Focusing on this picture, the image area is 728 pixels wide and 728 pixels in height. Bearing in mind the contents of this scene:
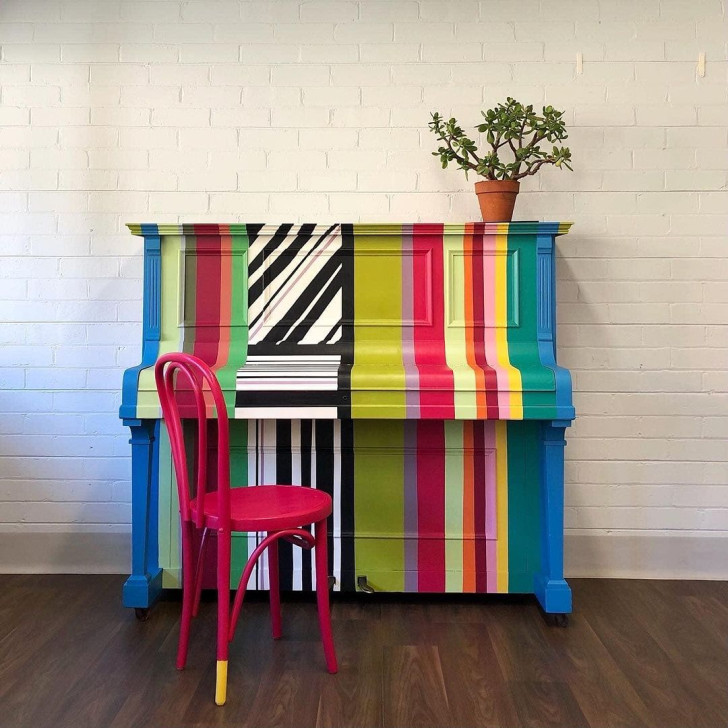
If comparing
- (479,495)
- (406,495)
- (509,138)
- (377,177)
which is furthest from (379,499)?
(509,138)

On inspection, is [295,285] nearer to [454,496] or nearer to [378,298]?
[378,298]

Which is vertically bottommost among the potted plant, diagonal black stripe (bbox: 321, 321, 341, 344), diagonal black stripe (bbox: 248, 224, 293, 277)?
diagonal black stripe (bbox: 321, 321, 341, 344)

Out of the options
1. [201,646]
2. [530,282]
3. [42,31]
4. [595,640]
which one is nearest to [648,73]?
[530,282]

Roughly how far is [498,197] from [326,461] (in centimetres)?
114

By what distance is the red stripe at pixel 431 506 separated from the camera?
283 cm

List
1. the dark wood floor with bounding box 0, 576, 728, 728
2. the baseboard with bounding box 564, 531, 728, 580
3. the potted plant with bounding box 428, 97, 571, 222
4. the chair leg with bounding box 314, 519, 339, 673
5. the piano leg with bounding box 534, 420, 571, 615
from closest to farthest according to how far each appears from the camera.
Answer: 1. the dark wood floor with bounding box 0, 576, 728, 728
2. the chair leg with bounding box 314, 519, 339, 673
3. the piano leg with bounding box 534, 420, 571, 615
4. the potted plant with bounding box 428, 97, 571, 222
5. the baseboard with bounding box 564, 531, 728, 580

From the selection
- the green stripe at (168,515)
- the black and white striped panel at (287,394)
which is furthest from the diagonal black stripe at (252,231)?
the green stripe at (168,515)

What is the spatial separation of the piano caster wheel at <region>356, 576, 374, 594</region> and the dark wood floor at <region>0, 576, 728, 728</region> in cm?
7

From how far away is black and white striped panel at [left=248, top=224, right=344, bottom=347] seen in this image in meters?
2.86

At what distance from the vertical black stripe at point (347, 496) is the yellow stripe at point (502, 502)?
52cm

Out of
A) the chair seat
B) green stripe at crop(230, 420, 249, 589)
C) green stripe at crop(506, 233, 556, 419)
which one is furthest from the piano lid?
the chair seat

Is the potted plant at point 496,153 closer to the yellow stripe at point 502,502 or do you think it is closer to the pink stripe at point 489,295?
the pink stripe at point 489,295

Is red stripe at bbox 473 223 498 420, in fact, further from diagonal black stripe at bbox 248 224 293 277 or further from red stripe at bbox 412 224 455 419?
diagonal black stripe at bbox 248 224 293 277

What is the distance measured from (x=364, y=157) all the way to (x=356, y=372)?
1034mm
